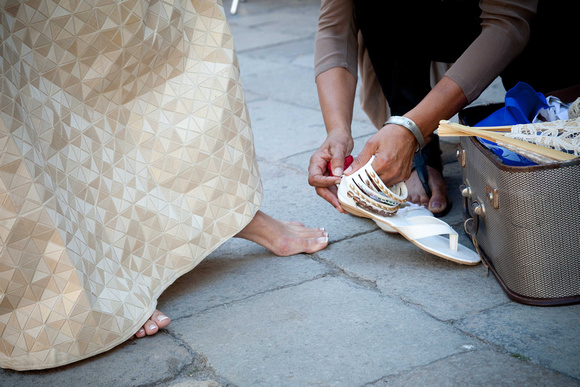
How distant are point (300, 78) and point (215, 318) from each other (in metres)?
2.39

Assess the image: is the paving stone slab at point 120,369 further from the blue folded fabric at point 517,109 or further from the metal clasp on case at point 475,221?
the blue folded fabric at point 517,109

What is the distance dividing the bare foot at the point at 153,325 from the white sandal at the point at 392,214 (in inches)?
18.9

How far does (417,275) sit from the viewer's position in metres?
1.44

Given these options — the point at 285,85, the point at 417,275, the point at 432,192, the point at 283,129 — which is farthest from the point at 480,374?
the point at 285,85

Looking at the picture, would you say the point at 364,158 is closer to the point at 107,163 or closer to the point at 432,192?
the point at 432,192

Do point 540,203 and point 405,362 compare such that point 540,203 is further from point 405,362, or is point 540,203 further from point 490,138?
point 405,362

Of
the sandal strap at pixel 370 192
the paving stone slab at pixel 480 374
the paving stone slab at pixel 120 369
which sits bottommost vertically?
the paving stone slab at pixel 120 369

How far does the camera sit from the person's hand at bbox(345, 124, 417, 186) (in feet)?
4.75

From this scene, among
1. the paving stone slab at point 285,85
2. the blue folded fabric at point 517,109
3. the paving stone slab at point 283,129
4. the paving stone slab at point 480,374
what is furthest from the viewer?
the paving stone slab at point 285,85

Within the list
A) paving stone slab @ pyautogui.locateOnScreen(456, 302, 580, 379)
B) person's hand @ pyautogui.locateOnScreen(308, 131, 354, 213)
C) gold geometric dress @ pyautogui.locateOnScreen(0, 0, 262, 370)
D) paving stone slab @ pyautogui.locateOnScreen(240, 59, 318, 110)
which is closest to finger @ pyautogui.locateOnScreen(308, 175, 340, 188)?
person's hand @ pyautogui.locateOnScreen(308, 131, 354, 213)

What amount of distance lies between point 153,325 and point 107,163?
35cm

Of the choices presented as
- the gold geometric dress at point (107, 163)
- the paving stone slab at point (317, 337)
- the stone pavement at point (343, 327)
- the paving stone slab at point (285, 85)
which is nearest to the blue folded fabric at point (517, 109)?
the stone pavement at point (343, 327)

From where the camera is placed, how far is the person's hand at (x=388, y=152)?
1.45 m

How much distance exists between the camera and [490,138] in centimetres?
129
